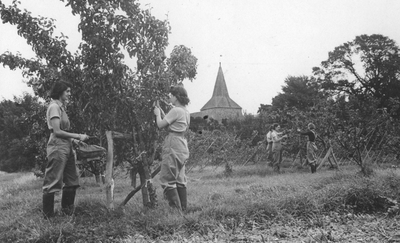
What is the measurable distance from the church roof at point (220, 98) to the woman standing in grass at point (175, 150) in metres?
66.9

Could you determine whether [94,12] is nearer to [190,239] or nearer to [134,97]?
[134,97]

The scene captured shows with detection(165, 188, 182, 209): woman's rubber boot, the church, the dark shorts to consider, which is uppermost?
the church

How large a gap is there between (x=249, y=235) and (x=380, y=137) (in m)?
11.8

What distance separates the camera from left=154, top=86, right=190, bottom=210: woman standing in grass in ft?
14.8

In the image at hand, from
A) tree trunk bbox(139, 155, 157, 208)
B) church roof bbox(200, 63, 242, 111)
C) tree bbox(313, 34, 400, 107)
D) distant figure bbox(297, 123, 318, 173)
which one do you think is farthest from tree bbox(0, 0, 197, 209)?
church roof bbox(200, 63, 242, 111)

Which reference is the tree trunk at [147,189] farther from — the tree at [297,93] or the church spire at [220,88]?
the church spire at [220,88]

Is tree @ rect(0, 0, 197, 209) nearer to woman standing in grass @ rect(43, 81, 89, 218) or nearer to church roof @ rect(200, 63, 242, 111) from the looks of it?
woman standing in grass @ rect(43, 81, 89, 218)

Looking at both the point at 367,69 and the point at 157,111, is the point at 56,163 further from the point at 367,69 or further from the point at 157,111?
the point at 367,69

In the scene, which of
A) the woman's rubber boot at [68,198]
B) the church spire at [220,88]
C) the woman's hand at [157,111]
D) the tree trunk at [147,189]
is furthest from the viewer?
the church spire at [220,88]

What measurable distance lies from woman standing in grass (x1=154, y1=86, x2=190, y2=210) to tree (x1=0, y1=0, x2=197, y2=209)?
1.02 ft

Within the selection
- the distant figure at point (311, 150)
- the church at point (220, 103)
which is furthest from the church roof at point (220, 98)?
the distant figure at point (311, 150)

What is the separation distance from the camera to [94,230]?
3.82 m

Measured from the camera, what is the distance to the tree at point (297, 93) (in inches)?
1400

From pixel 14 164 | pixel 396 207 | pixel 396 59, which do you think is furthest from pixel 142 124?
pixel 396 59
